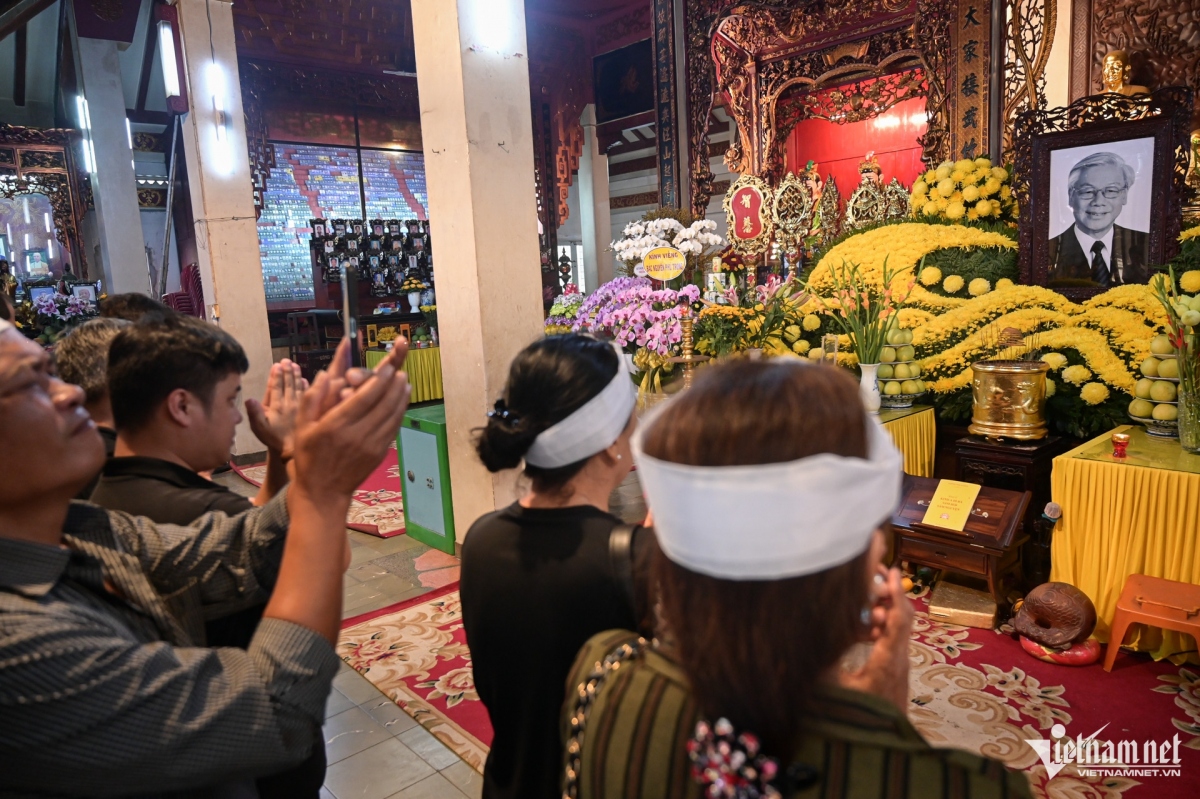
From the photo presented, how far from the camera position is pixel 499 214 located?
3.60m

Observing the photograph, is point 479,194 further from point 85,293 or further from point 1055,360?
point 85,293

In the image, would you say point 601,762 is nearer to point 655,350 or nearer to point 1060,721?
point 1060,721

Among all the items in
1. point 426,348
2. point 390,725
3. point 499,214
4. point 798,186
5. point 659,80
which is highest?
point 659,80

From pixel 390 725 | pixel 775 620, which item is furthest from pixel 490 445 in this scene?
pixel 390 725

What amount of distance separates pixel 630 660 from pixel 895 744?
0.29m

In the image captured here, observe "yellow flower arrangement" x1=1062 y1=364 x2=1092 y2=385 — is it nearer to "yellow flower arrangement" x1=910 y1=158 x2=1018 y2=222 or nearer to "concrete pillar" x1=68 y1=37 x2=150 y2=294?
"yellow flower arrangement" x1=910 y1=158 x2=1018 y2=222

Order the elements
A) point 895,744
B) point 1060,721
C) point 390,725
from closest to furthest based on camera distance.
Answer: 1. point 895,744
2. point 1060,721
3. point 390,725

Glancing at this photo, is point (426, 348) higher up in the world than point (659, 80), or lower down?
lower down

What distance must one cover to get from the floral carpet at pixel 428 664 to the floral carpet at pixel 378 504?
0.87 meters

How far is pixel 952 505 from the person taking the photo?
3219 millimetres

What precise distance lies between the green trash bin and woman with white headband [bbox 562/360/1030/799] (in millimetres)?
3423

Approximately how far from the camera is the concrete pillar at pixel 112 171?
9992 mm

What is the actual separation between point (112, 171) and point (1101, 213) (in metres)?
11.3

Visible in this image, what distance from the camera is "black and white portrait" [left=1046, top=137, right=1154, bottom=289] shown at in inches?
143
